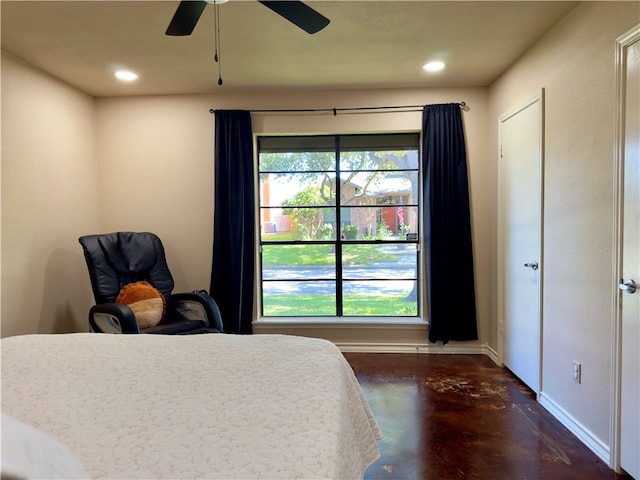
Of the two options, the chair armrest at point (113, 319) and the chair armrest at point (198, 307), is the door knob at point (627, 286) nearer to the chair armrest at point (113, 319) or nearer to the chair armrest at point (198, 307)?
the chair armrest at point (198, 307)

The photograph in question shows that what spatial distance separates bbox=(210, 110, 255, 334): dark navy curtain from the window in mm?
277

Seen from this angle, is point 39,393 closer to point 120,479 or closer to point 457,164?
point 120,479

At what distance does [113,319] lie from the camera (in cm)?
272

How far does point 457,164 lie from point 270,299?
2271 millimetres

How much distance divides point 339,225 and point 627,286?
241 centimetres

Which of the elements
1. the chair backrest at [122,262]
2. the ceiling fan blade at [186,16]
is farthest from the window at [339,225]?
the ceiling fan blade at [186,16]

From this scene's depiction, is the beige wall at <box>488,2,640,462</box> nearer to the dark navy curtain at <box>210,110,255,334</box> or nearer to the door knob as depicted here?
the door knob

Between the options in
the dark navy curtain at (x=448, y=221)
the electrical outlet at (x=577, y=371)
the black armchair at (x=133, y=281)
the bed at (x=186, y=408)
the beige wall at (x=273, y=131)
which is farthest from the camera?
the dark navy curtain at (x=448, y=221)

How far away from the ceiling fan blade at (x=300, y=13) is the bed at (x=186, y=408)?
150cm

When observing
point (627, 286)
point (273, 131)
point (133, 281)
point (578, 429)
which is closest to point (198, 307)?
point (133, 281)

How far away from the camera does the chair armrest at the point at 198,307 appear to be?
10.1 feet

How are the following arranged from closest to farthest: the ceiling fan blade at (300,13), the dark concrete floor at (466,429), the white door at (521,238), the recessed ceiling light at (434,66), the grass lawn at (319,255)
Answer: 1. the ceiling fan blade at (300,13)
2. the dark concrete floor at (466,429)
3. the white door at (521,238)
4. the recessed ceiling light at (434,66)
5. the grass lawn at (319,255)

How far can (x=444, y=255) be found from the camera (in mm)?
3441

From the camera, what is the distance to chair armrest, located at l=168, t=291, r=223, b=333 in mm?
3082
